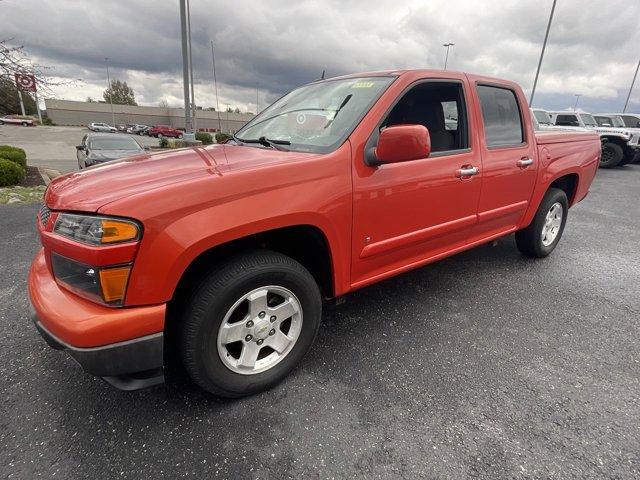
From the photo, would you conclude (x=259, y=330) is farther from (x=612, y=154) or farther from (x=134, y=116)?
(x=134, y=116)

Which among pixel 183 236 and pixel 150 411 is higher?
pixel 183 236

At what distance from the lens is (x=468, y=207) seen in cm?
291

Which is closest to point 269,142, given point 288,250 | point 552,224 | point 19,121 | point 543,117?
point 288,250

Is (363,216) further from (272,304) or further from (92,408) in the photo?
(92,408)

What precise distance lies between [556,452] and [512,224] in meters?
2.27

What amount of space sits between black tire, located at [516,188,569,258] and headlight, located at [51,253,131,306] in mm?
3832

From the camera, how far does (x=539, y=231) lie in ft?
12.9

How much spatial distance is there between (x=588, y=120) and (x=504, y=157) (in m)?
15.9

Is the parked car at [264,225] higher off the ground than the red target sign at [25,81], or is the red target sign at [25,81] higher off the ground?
the red target sign at [25,81]

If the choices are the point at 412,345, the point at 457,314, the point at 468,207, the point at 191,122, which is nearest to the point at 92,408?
the point at 412,345

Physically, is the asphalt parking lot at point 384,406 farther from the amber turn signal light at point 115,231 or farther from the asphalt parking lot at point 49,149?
the asphalt parking lot at point 49,149

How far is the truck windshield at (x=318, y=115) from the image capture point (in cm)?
228

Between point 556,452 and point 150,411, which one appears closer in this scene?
point 556,452

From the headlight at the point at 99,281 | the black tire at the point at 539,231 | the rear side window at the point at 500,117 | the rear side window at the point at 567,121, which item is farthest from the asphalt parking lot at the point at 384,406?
the rear side window at the point at 567,121
